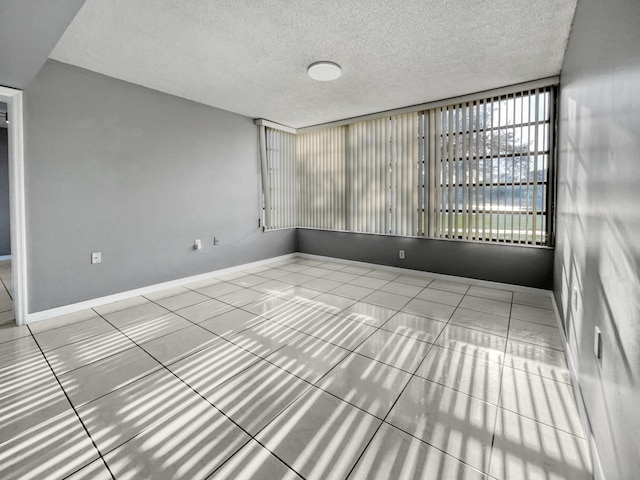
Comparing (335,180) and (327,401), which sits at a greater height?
(335,180)

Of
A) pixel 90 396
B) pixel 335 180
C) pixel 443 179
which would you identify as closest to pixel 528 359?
pixel 443 179

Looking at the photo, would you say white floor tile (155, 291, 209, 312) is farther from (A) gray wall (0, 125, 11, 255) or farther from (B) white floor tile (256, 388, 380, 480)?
(A) gray wall (0, 125, 11, 255)

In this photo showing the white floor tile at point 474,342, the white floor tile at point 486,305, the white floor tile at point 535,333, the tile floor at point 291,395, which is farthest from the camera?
the white floor tile at point 486,305

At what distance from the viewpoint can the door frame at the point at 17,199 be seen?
2.82m

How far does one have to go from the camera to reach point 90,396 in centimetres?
187

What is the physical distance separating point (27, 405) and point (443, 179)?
4685 mm

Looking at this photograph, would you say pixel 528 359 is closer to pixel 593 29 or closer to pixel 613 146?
pixel 613 146

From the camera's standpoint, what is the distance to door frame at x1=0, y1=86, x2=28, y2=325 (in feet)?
9.27

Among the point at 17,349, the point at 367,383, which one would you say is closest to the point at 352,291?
the point at 367,383

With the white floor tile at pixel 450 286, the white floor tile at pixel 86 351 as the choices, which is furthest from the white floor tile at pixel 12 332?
the white floor tile at pixel 450 286

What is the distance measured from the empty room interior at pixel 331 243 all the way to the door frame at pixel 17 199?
0.02 m

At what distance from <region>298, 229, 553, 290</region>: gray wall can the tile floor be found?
610 millimetres

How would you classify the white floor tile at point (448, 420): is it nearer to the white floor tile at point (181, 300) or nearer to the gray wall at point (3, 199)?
the white floor tile at point (181, 300)

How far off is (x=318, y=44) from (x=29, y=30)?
6.86ft
